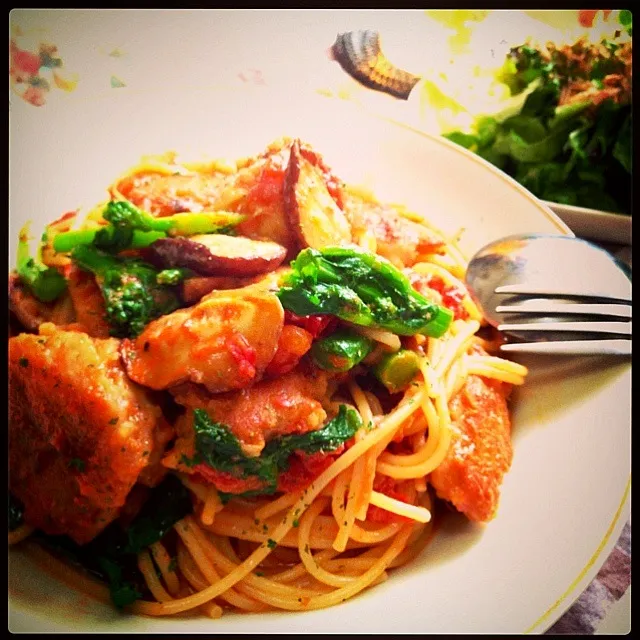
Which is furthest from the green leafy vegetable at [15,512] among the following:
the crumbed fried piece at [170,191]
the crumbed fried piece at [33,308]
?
the crumbed fried piece at [170,191]

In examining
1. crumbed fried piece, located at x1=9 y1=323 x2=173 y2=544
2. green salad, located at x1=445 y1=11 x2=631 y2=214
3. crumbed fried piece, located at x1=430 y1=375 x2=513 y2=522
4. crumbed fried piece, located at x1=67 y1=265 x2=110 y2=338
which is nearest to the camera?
crumbed fried piece, located at x1=9 y1=323 x2=173 y2=544

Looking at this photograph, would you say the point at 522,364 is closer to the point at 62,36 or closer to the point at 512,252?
the point at 512,252

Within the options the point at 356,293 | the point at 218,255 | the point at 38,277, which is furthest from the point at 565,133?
the point at 38,277

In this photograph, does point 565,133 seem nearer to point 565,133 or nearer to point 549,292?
point 565,133

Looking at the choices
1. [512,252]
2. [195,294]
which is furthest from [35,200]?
[512,252]

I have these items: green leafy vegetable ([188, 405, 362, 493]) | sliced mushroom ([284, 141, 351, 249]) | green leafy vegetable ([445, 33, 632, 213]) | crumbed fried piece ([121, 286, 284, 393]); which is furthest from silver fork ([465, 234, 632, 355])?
crumbed fried piece ([121, 286, 284, 393])

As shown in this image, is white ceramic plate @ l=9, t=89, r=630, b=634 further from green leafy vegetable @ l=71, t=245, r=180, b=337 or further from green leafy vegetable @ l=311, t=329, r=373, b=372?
green leafy vegetable @ l=311, t=329, r=373, b=372

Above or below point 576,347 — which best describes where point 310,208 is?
above
